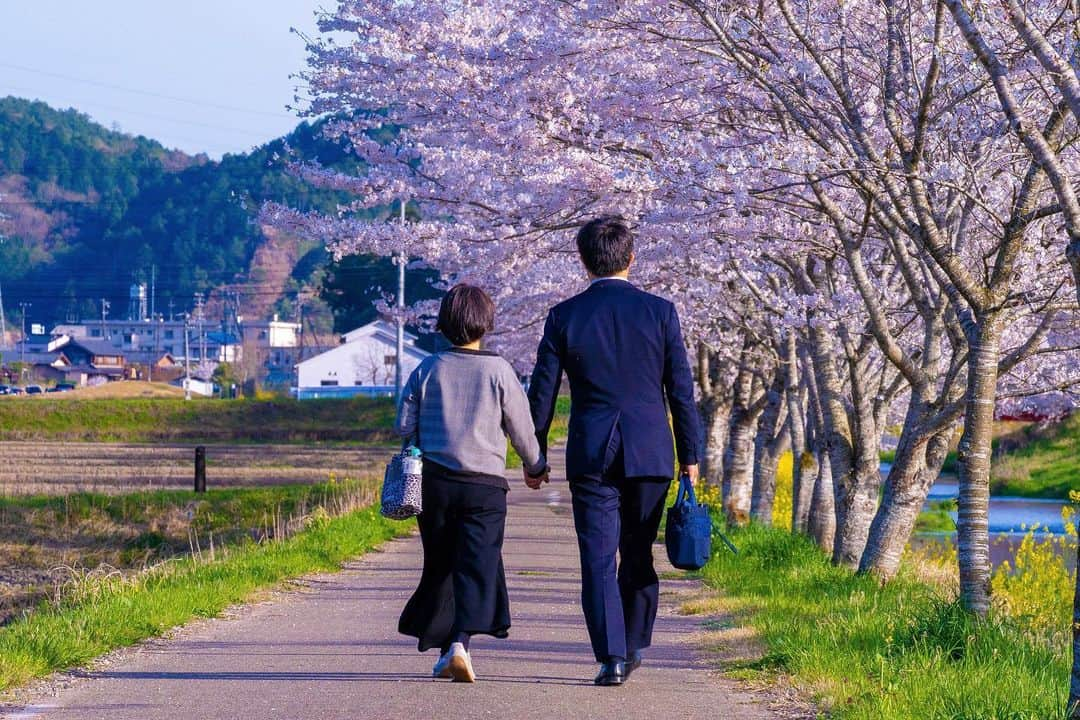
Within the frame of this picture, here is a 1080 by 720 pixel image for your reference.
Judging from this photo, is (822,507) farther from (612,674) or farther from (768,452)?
(612,674)

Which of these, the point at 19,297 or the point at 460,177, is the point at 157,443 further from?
the point at 19,297

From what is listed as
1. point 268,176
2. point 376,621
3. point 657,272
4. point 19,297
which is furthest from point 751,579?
point 19,297

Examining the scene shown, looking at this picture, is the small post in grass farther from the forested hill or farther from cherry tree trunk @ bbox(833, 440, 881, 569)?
the forested hill

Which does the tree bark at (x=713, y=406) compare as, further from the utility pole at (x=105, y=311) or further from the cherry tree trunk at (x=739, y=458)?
the utility pole at (x=105, y=311)

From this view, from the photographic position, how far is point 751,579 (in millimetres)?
10008

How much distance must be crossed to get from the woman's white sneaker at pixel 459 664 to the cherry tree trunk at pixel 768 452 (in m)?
11.7

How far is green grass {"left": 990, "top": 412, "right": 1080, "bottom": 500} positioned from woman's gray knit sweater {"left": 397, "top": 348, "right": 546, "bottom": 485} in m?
33.2

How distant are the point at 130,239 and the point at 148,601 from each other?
5238 inches

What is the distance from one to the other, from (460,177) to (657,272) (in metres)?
3.30

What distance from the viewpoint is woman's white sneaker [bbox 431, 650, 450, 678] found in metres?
5.80

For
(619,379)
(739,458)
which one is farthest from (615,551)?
(739,458)

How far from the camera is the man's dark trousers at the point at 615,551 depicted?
18.4ft

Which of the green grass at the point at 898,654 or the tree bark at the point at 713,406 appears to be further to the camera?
the tree bark at the point at 713,406

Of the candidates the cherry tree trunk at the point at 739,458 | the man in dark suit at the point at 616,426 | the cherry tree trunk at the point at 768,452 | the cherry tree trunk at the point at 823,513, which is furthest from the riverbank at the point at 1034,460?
the man in dark suit at the point at 616,426
